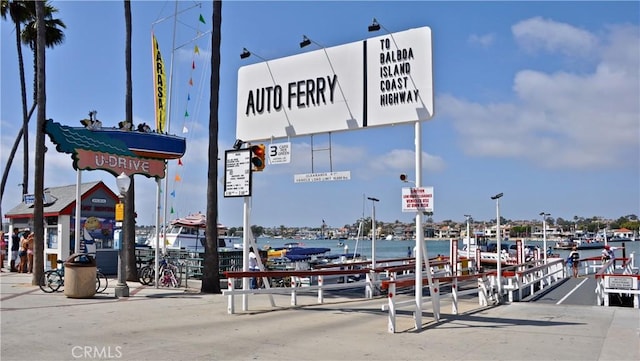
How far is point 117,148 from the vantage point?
17578 millimetres

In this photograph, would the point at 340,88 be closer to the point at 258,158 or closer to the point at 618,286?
the point at 258,158

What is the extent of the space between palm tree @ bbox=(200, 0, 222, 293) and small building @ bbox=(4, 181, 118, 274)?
7625 millimetres

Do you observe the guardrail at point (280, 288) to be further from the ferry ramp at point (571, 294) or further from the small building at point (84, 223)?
the small building at point (84, 223)

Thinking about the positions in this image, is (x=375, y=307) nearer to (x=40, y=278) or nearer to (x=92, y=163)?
(x=92, y=163)

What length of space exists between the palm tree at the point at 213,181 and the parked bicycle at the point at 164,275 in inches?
84.1

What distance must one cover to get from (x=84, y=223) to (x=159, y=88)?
6.13m

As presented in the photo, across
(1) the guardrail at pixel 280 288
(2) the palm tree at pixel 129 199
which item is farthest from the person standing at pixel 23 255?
(1) the guardrail at pixel 280 288

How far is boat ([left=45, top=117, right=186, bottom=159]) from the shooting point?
659 inches

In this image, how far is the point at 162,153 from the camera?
1873 cm

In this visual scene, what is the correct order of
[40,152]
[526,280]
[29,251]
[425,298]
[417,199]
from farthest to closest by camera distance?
[29,251]
[526,280]
[40,152]
[425,298]
[417,199]

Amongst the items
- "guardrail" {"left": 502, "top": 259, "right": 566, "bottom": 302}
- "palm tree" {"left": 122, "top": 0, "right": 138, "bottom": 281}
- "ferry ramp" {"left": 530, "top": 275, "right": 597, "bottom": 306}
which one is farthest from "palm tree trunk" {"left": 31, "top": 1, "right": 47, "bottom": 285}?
"ferry ramp" {"left": 530, "top": 275, "right": 597, "bottom": 306}

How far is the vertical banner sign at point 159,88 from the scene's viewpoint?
2367 cm

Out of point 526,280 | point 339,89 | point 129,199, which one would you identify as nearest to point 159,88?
point 129,199

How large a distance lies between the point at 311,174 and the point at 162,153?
21.3ft
